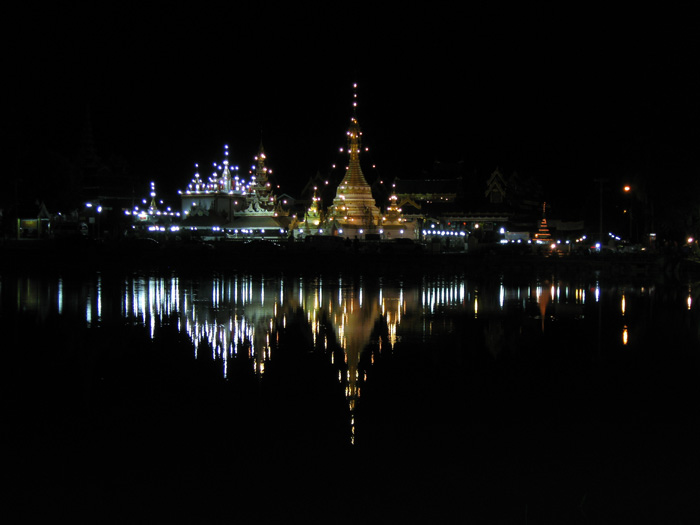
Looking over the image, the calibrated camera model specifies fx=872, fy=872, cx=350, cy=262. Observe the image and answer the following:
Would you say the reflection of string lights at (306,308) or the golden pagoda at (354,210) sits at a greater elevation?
the golden pagoda at (354,210)

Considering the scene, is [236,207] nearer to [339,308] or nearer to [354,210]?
[354,210]

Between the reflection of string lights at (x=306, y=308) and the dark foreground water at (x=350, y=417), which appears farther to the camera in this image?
the reflection of string lights at (x=306, y=308)

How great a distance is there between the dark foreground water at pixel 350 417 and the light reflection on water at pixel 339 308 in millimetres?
143

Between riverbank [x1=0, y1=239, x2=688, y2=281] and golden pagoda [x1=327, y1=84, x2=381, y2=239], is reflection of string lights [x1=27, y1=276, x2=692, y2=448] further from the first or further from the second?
golden pagoda [x1=327, y1=84, x2=381, y2=239]

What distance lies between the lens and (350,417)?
10.1m

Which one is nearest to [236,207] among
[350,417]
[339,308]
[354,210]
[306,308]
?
[354,210]

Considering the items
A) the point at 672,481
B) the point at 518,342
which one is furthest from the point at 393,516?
the point at 518,342

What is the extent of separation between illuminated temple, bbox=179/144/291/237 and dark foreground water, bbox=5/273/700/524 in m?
34.5

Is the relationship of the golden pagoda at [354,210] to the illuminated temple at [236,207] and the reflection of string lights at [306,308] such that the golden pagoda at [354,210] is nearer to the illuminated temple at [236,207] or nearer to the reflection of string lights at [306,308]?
the illuminated temple at [236,207]

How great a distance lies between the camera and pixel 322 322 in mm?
18109

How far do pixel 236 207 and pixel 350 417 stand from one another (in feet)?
161

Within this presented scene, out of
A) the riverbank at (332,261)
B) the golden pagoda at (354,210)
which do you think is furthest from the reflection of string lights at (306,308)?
the golden pagoda at (354,210)

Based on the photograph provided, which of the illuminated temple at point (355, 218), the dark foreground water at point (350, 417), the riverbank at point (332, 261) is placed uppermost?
the illuminated temple at point (355, 218)

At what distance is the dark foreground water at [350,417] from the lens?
24.9 feet
